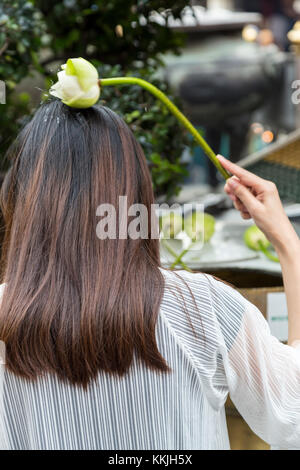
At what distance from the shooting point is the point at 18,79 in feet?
6.29

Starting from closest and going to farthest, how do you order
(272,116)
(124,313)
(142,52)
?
1. (124,313)
2. (142,52)
3. (272,116)

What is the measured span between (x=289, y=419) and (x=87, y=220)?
0.49 meters

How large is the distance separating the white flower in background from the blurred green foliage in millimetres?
787

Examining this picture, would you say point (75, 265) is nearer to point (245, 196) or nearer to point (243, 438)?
point (245, 196)

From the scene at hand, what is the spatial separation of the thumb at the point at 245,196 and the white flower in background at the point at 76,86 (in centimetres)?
36

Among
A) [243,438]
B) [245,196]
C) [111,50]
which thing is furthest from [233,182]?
[111,50]

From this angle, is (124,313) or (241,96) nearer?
(124,313)

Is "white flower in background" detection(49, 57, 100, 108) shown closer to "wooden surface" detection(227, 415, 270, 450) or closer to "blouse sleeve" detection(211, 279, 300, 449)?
"blouse sleeve" detection(211, 279, 300, 449)

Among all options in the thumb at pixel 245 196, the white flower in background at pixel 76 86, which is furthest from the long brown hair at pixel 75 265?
the thumb at pixel 245 196

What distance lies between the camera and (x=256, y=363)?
40.8 inches

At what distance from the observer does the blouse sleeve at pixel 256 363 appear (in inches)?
40.8

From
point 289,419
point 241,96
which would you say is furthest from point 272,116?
point 289,419

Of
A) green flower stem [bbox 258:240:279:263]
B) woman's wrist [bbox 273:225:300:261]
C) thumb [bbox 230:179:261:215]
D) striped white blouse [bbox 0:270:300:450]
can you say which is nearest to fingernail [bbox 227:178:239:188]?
thumb [bbox 230:179:261:215]

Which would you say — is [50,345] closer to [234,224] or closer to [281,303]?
[281,303]
